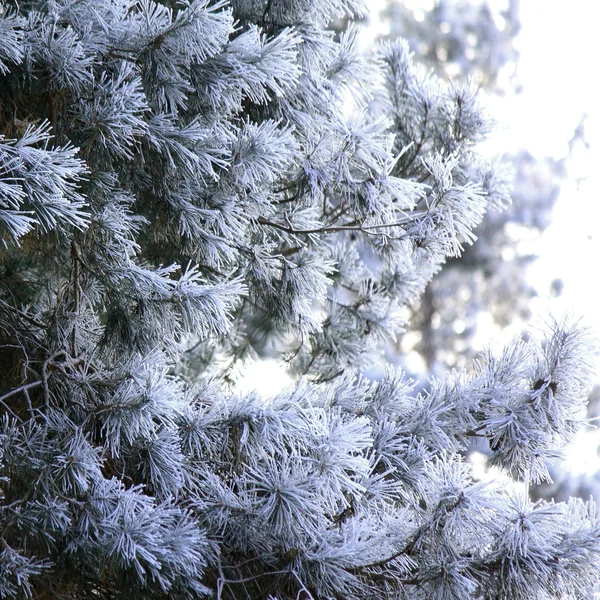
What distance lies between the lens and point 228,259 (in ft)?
7.37

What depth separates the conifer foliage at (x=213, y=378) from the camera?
5.43 feet

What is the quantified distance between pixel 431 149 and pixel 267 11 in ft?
2.76

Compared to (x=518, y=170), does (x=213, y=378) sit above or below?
above

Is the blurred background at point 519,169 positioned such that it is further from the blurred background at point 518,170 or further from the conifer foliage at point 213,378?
the conifer foliage at point 213,378

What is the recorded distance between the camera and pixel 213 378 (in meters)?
2.31

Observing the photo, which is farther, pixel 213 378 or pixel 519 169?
pixel 519 169

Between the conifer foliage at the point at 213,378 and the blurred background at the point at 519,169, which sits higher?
the conifer foliage at the point at 213,378

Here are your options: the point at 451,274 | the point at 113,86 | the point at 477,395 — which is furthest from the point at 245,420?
the point at 451,274

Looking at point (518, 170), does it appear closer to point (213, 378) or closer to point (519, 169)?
point (519, 169)

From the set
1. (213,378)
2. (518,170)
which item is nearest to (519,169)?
(518,170)

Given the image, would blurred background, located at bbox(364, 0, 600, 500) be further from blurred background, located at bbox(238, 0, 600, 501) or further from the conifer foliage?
the conifer foliage

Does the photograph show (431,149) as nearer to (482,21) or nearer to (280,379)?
(280,379)

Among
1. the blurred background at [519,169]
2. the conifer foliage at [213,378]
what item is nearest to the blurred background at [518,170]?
the blurred background at [519,169]

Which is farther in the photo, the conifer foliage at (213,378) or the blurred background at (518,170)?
the blurred background at (518,170)
